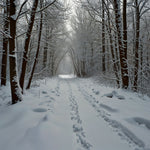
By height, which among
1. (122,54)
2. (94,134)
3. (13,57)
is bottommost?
(94,134)

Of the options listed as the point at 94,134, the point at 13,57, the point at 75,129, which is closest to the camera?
the point at 94,134

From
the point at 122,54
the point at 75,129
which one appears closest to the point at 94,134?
the point at 75,129

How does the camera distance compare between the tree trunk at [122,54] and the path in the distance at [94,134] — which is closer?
the path in the distance at [94,134]

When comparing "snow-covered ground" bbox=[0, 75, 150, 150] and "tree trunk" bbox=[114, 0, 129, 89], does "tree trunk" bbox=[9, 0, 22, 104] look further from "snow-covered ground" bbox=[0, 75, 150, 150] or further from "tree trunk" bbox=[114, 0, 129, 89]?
"tree trunk" bbox=[114, 0, 129, 89]

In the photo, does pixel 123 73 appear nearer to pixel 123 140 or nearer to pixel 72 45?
pixel 123 140

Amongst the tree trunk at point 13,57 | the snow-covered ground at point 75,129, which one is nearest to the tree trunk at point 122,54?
the snow-covered ground at point 75,129

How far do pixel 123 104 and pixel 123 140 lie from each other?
1999 millimetres

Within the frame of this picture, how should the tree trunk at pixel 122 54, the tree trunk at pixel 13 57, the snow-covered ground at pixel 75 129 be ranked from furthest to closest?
the tree trunk at pixel 122 54 → the tree trunk at pixel 13 57 → the snow-covered ground at pixel 75 129

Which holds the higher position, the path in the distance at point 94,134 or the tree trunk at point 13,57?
the tree trunk at point 13,57

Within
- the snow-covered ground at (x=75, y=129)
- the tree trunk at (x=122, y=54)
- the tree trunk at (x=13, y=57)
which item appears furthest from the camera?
the tree trunk at (x=122, y=54)

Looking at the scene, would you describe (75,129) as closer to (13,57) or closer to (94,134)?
(94,134)

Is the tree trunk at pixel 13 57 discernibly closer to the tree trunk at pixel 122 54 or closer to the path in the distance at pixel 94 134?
the path in the distance at pixel 94 134

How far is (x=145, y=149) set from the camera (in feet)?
6.57

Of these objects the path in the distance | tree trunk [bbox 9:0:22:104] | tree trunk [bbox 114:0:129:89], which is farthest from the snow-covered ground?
tree trunk [bbox 114:0:129:89]
